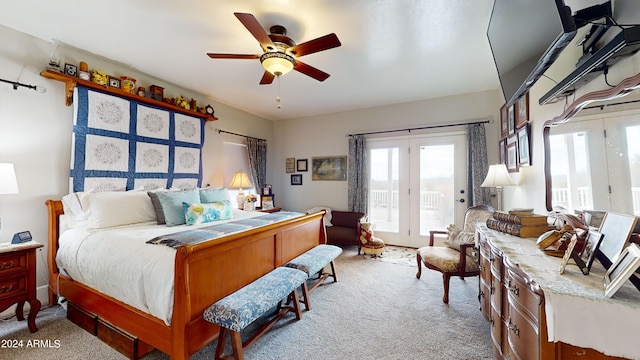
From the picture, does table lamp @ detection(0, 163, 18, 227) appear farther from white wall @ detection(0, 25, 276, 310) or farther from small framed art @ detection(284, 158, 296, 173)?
small framed art @ detection(284, 158, 296, 173)

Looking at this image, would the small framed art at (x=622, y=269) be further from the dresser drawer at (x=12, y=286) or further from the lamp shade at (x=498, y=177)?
the dresser drawer at (x=12, y=286)

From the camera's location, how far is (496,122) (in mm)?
3768

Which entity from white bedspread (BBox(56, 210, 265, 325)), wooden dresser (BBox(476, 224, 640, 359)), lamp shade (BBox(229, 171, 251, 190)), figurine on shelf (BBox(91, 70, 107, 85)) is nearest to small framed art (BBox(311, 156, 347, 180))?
lamp shade (BBox(229, 171, 251, 190))

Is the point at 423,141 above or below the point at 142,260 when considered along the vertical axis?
above

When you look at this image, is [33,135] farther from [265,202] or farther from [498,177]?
[498,177]

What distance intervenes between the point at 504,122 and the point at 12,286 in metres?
5.66

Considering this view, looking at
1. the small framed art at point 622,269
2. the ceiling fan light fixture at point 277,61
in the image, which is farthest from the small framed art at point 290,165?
the small framed art at point 622,269

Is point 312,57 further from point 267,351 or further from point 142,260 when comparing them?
point 267,351

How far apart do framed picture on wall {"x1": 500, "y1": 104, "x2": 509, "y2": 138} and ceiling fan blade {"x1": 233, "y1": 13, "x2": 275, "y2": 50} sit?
3235 millimetres

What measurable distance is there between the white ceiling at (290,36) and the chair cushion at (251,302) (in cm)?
229

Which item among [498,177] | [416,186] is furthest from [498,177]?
[416,186]

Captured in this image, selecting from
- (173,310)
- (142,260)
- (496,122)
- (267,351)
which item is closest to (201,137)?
(142,260)

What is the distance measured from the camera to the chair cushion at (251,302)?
4.81 ft

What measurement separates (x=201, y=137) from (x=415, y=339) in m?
3.95
